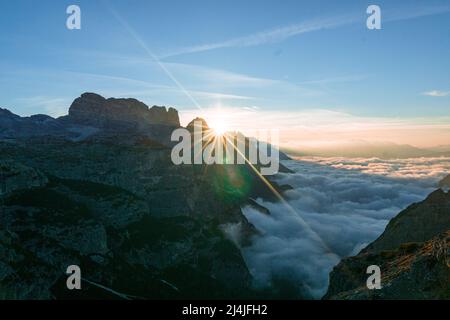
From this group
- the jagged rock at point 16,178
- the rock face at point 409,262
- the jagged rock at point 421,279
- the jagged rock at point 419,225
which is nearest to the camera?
the jagged rock at point 421,279

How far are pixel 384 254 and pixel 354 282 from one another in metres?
9.31

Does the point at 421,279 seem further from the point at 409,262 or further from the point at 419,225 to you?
the point at 419,225

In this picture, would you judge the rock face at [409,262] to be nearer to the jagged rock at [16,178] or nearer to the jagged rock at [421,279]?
the jagged rock at [421,279]

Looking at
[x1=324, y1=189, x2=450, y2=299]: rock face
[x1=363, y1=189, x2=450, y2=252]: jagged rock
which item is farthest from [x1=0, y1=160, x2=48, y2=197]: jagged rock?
[x1=363, y1=189, x2=450, y2=252]: jagged rock

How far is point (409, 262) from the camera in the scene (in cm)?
6631

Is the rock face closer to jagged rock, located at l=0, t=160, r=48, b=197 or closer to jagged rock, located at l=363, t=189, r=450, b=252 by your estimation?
jagged rock, located at l=363, t=189, r=450, b=252

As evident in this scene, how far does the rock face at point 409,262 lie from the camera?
191 feet

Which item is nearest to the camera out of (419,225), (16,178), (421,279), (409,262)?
(421,279)

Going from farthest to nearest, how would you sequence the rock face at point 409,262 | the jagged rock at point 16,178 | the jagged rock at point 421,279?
the jagged rock at point 16,178, the rock face at point 409,262, the jagged rock at point 421,279

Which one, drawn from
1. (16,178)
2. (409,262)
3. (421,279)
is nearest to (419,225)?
(409,262)

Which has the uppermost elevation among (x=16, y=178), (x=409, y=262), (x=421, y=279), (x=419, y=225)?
(x=16, y=178)

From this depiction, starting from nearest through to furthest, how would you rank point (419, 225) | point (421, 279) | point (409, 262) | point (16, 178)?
point (421, 279), point (409, 262), point (419, 225), point (16, 178)

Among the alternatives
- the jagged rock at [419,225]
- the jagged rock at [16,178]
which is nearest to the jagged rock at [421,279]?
the jagged rock at [419,225]

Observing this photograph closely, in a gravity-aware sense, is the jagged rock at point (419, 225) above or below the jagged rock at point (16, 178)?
below
